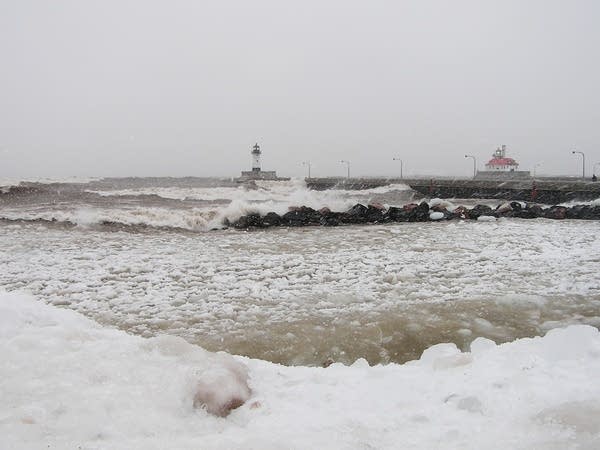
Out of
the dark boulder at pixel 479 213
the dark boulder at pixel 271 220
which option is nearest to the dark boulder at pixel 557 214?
the dark boulder at pixel 479 213

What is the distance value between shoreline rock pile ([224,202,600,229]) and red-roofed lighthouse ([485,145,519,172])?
58.6m

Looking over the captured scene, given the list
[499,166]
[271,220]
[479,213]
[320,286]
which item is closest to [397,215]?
[479,213]

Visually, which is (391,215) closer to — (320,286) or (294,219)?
(294,219)

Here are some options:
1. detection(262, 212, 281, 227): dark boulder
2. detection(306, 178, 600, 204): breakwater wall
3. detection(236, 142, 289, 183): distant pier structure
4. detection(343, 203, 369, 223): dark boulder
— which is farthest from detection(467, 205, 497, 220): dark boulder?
detection(236, 142, 289, 183): distant pier structure

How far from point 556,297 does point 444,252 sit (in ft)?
11.8

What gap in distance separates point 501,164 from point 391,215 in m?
65.0

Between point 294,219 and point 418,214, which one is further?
point 418,214

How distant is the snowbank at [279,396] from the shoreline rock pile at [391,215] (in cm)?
1222

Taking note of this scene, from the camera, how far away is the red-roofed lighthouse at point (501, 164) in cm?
7156

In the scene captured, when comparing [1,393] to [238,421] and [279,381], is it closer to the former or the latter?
[238,421]

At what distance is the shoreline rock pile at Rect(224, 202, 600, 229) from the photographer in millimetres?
15516

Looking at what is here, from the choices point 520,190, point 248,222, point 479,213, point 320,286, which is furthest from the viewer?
point 520,190

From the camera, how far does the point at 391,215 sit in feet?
54.8

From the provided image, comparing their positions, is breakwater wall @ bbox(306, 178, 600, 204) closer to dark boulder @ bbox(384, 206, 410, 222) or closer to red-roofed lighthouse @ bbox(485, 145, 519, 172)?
dark boulder @ bbox(384, 206, 410, 222)
